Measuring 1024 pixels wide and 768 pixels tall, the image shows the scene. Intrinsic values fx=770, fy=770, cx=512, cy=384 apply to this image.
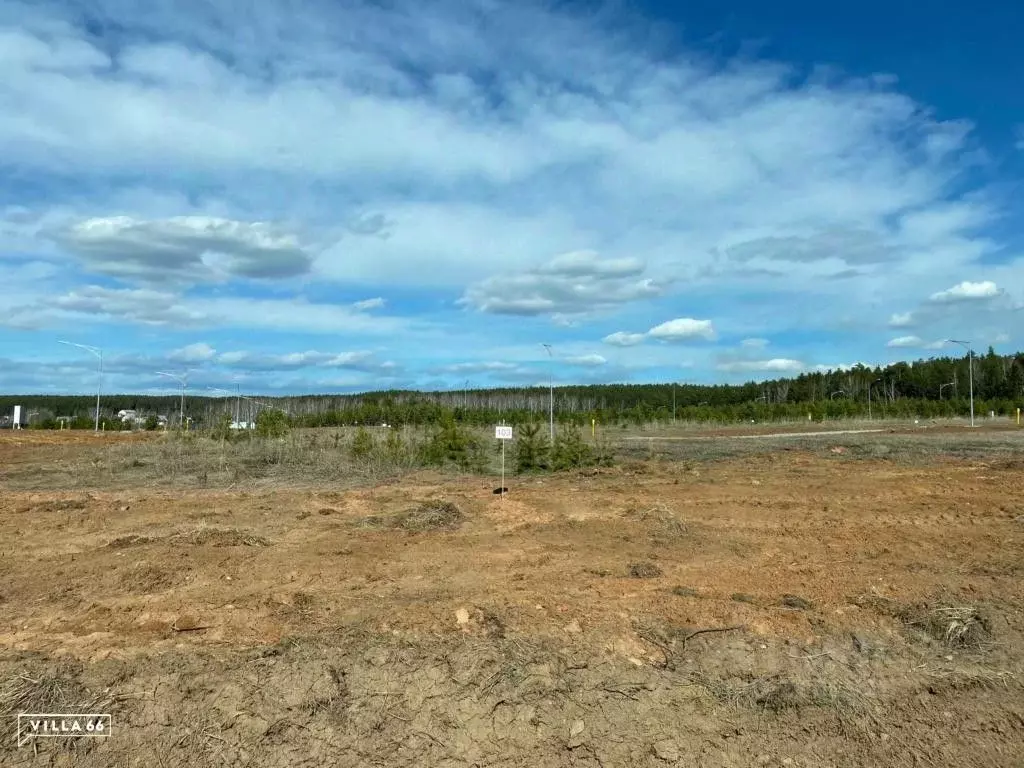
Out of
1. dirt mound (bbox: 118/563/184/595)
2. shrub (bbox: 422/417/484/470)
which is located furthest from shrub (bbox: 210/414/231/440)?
dirt mound (bbox: 118/563/184/595)

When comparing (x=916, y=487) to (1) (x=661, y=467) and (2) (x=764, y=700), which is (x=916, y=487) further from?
(2) (x=764, y=700)

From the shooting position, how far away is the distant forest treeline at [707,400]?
74.6 metres

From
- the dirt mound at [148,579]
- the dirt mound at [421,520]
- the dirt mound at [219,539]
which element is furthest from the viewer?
the dirt mound at [421,520]

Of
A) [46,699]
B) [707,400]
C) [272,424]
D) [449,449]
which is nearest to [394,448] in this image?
[449,449]

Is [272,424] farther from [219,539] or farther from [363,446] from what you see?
[219,539]

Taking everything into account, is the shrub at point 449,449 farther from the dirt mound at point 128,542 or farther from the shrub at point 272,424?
the dirt mound at point 128,542

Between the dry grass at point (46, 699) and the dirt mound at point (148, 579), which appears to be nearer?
the dry grass at point (46, 699)

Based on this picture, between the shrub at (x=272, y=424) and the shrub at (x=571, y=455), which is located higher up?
the shrub at (x=272, y=424)

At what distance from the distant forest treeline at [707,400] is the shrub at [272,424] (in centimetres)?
1724

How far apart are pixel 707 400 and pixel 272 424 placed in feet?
358

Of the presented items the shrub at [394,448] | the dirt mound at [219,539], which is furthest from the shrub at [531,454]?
the dirt mound at [219,539]

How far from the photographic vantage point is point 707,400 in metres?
132

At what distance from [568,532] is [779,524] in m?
3.22

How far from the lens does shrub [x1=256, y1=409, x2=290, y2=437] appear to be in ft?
105
